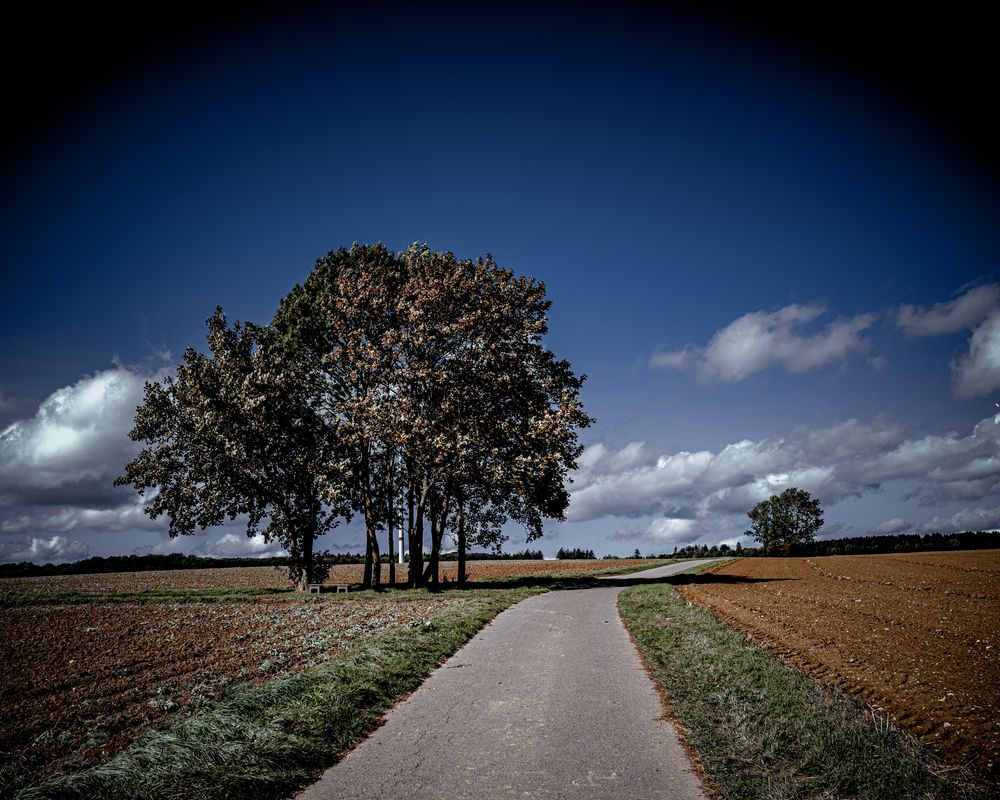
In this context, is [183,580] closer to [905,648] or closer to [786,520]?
[905,648]

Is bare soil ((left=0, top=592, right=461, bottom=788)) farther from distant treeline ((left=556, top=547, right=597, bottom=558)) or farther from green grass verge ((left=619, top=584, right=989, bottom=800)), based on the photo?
distant treeline ((left=556, top=547, right=597, bottom=558))

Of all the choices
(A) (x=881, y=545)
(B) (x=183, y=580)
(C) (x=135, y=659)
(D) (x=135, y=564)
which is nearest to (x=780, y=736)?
(C) (x=135, y=659)

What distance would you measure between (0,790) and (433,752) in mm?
4509

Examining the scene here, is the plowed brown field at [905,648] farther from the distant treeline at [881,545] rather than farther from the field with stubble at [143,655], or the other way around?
the distant treeline at [881,545]

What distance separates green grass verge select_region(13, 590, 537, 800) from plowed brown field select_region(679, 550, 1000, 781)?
25.1ft

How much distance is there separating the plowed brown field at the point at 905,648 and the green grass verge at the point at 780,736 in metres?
0.91

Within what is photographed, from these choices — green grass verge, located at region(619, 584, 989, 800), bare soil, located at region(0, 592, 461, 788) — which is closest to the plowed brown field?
green grass verge, located at region(619, 584, 989, 800)

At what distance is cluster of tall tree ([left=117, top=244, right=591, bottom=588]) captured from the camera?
2642 cm

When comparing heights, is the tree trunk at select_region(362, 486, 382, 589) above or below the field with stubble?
above

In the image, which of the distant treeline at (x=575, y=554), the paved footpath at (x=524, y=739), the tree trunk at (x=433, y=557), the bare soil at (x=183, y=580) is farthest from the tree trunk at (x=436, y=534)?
the distant treeline at (x=575, y=554)

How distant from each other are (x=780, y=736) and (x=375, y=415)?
21798mm

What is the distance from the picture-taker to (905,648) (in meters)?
12.9

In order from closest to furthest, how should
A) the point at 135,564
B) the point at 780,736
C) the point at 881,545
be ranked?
the point at 780,736 < the point at 135,564 < the point at 881,545

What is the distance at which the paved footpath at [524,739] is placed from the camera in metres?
5.38
